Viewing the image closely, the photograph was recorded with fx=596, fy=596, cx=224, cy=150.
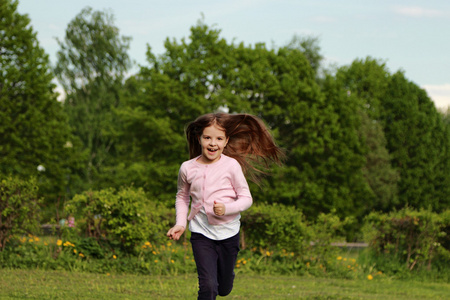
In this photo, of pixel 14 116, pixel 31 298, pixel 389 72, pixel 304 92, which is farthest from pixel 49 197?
pixel 389 72

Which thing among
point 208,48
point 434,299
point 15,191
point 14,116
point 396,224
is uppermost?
point 208,48

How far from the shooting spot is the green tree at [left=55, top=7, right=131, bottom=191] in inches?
1638

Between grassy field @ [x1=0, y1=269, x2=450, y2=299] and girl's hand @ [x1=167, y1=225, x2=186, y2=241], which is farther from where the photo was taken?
grassy field @ [x1=0, y1=269, x2=450, y2=299]

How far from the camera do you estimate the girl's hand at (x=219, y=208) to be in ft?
14.6

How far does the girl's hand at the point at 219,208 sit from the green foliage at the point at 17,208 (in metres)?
6.27

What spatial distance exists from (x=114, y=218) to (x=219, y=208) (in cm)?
606

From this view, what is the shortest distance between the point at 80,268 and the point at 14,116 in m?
21.7

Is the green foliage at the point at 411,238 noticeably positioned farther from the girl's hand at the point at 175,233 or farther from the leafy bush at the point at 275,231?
the girl's hand at the point at 175,233

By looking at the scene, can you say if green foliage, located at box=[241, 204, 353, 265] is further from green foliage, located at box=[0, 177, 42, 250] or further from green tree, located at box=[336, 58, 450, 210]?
green tree, located at box=[336, 58, 450, 210]

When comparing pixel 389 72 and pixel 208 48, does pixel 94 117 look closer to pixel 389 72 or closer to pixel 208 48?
pixel 208 48

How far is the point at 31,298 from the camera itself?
6.96 meters

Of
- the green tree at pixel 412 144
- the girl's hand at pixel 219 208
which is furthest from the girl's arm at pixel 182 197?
the green tree at pixel 412 144

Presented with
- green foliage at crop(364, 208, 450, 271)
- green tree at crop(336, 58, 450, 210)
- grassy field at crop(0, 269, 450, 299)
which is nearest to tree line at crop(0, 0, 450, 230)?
green tree at crop(336, 58, 450, 210)

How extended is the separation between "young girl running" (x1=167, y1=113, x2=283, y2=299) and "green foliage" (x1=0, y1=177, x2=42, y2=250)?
5657mm
